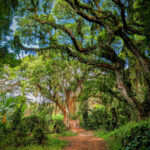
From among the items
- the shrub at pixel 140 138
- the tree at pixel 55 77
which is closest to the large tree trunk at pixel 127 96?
the shrub at pixel 140 138

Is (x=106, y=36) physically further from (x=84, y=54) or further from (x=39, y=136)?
(x=39, y=136)

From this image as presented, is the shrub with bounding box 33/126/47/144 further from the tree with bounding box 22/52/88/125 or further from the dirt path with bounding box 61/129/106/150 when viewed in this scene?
the tree with bounding box 22/52/88/125

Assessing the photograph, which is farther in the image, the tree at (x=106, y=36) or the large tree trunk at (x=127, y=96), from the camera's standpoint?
the large tree trunk at (x=127, y=96)

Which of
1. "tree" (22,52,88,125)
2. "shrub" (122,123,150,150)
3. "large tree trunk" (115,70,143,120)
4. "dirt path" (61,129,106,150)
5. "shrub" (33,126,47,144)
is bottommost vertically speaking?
"dirt path" (61,129,106,150)

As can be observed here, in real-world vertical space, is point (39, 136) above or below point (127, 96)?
below

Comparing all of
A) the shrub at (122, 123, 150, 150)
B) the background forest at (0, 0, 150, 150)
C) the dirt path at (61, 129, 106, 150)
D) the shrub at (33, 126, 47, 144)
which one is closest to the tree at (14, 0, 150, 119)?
the background forest at (0, 0, 150, 150)

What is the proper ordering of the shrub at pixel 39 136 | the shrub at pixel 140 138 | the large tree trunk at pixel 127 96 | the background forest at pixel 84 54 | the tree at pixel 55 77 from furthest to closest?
the tree at pixel 55 77 → the shrub at pixel 39 136 → the large tree trunk at pixel 127 96 → the background forest at pixel 84 54 → the shrub at pixel 140 138

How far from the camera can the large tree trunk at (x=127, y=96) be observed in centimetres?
537

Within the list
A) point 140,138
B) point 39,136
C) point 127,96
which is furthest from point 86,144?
point 140,138

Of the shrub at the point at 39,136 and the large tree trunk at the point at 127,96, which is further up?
the large tree trunk at the point at 127,96

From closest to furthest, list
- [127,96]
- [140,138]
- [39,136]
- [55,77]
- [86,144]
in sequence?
[140,138]
[127,96]
[39,136]
[86,144]
[55,77]

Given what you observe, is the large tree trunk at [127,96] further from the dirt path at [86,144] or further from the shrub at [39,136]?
the shrub at [39,136]

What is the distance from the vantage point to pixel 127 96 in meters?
5.61

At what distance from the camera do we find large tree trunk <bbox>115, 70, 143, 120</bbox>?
5.37 meters
